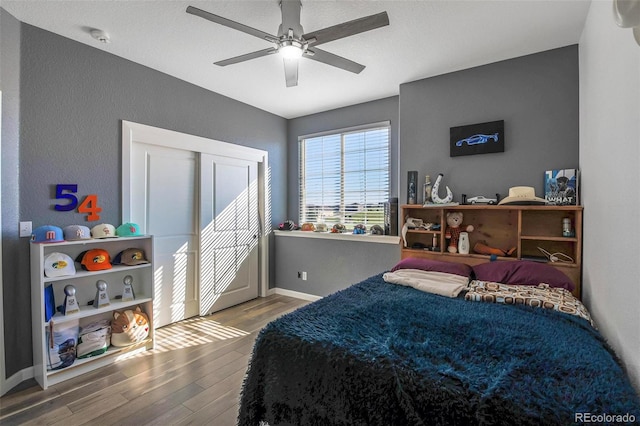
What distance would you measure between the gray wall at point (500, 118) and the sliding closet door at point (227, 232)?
2121mm

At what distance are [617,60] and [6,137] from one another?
368cm

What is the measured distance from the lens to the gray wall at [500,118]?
2.63 meters

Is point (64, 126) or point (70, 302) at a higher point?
point (64, 126)

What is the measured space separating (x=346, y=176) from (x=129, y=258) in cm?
279

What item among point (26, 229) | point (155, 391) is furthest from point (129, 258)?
point (155, 391)

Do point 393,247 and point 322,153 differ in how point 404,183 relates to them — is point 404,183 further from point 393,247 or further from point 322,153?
point 322,153

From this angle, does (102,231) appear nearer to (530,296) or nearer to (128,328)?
(128,328)

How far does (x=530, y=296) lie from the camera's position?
6.36 feet

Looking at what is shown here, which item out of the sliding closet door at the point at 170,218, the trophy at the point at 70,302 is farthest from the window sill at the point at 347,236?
the trophy at the point at 70,302

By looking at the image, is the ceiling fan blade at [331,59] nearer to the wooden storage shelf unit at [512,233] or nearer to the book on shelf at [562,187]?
the wooden storage shelf unit at [512,233]

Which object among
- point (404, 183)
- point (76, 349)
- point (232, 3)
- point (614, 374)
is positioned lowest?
point (76, 349)

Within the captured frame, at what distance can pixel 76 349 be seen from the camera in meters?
2.37

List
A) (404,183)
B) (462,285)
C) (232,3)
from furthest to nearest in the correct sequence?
1. (404,183)
2. (462,285)
3. (232,3)

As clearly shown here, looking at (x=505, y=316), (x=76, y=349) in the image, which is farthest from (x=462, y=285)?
(x=76, y=349)
